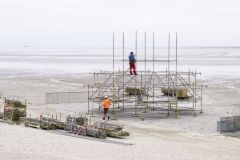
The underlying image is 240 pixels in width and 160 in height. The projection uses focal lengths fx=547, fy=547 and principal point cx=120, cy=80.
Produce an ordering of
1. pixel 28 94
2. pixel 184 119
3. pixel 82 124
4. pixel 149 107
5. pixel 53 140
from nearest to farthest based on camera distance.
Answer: pixel 53 140 → pixel 82 124 → pixel 184 119 → pixel 149 107 → pixel 28 94

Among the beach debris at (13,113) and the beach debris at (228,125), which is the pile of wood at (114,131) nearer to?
the beach debris at (13,113)

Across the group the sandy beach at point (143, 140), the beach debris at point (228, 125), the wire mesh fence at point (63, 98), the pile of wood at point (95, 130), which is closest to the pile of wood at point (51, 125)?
the pile of wood at point (95, 130)

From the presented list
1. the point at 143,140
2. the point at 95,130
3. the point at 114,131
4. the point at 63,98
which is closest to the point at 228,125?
the point at 143,140

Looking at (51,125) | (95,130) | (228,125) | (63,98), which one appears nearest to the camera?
(95,130)

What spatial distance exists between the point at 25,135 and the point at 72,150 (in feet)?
11.5

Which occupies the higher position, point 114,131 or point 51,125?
point 51,125

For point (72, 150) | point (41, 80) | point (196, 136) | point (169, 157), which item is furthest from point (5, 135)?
point (41, 80)

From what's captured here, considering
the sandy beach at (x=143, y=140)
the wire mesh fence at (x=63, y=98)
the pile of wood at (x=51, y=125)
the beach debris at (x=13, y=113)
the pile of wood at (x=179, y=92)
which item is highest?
the pile of wood at (x=179, y=92)

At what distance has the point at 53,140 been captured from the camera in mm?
22344

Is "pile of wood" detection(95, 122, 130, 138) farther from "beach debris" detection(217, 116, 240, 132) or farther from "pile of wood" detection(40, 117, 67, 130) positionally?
Answer: "beach debris" detection(217, 116, 240, 132)

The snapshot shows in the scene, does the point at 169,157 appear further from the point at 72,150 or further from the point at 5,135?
the point at 5,135

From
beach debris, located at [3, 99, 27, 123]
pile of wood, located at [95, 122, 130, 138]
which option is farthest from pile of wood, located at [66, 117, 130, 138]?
beach debris, located at [3, 99, 27, 123]

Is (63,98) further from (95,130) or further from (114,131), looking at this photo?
(95,130)

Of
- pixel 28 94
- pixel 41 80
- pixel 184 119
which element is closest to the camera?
pixel 184 119
